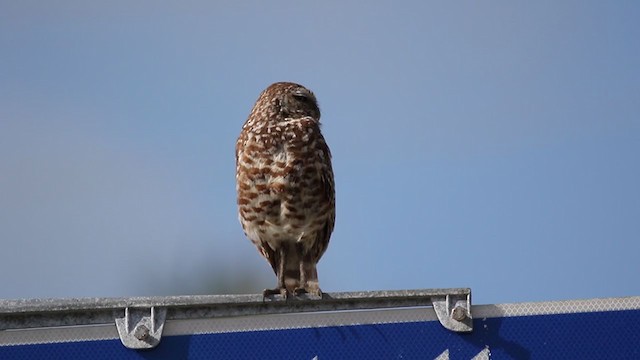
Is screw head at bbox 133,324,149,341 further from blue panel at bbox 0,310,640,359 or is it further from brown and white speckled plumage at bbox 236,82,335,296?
brown and white speckled plumage at bbox 236,82,335,296

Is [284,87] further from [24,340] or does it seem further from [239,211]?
[24,340]

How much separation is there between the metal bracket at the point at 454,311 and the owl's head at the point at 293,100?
2705mm

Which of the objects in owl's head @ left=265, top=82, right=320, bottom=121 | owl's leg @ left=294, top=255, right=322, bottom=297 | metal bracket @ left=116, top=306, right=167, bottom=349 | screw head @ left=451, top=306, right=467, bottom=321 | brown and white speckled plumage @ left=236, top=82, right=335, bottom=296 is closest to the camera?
A: metal bracket @ left=116, top=306, right=167, bottom=349

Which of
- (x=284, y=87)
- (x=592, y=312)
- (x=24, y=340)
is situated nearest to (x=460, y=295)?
(x=592, y=312)

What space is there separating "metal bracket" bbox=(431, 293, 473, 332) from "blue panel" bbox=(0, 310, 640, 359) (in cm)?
3

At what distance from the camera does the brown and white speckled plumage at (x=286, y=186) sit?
4.96 m

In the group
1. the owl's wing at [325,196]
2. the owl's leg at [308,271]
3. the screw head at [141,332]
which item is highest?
the owl's wing at [325,196]

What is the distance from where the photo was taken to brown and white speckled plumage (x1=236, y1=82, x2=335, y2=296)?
496 cm

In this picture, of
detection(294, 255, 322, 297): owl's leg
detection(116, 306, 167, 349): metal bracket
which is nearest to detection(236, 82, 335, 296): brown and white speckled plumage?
detection(294, 255, 322, 297): owl's leg

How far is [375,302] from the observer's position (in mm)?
2742

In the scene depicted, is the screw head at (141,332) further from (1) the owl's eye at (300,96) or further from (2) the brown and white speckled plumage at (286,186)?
(1) the owl's eye at (300,96)

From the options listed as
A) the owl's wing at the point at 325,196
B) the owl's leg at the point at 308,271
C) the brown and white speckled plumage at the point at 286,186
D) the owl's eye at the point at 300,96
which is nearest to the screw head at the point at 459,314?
the brown and white speckled plumage at the point at 286,186

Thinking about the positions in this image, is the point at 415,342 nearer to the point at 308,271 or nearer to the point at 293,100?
the point at 308,271

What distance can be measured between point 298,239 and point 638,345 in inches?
100
